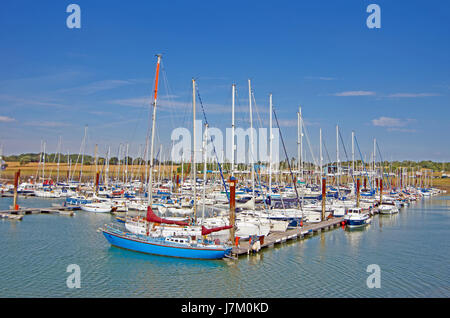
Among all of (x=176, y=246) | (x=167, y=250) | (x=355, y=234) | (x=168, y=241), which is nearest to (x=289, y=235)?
(x=355, y=234)

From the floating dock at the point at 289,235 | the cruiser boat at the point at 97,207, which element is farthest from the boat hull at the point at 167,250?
the cruiser boat at the point at 97,207

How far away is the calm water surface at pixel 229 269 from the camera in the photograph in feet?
81.3

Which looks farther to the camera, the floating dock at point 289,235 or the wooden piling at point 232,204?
the floating dock at point 289,235

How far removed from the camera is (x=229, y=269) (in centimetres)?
2930

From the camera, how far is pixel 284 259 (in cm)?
3300

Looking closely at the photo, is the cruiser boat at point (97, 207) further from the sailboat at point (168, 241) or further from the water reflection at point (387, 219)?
the water reflection at point (387, 219)

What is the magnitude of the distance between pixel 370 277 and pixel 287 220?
728 inches

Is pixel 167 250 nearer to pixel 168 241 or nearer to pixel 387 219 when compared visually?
pixel 168 241

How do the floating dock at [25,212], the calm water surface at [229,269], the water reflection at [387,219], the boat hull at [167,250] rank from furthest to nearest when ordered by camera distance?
the water reflection at [387,219] → the floating dock at [25,212] → the boat hull at [167,250] → the calm water surface at [229,269]

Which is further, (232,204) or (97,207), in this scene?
(97,207)

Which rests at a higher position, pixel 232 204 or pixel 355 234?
pixel 232 204

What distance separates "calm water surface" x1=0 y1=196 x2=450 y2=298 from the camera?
975 inches
